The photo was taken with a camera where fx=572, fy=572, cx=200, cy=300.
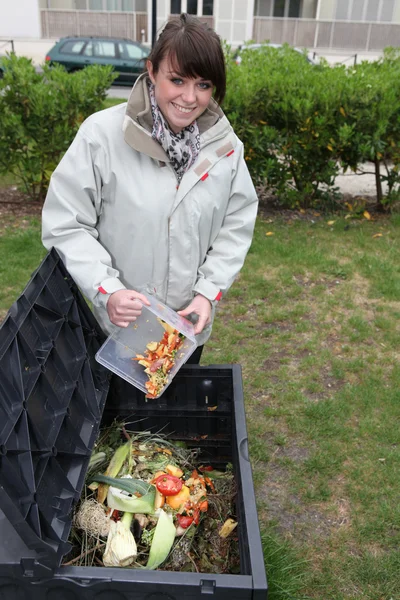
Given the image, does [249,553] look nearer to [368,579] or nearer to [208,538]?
[208,538]

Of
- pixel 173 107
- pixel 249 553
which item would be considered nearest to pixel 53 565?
pixel 249 553

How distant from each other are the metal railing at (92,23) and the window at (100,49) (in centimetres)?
1268

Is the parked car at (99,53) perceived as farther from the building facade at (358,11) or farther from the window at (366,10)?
the window at (366,10)

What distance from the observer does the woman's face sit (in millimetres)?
1685

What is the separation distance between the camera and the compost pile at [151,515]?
59.1 inches

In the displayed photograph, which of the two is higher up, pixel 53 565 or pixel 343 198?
pixel 53 565

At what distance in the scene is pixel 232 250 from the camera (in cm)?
201

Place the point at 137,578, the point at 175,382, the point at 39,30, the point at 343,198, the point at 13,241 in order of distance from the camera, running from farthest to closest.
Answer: the point at 39,30 < the point at 343,198 < the point at 13,241 < the point at 175,382 < the point at 137,578

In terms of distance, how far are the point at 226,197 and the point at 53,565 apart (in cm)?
125

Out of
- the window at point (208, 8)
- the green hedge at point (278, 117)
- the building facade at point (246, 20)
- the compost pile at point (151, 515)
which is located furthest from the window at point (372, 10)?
the compost pile at point (151, 515)

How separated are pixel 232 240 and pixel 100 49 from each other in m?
16.8

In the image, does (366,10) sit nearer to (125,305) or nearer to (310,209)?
(310,209)

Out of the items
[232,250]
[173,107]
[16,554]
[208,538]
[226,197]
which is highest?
[173,107]

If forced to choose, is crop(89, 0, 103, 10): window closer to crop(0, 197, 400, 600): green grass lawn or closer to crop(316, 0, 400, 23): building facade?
crop(316, 0, 400, 23): building facade
